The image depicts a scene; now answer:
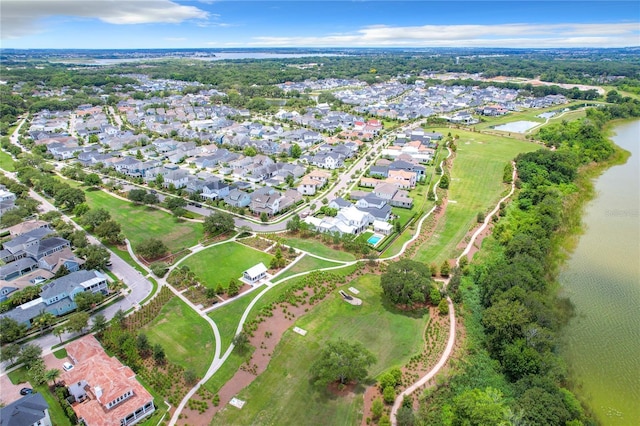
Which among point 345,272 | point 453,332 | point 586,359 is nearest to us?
point 586,359

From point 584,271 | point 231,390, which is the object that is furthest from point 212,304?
point 584,271

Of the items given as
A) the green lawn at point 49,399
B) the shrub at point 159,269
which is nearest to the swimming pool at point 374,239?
the shrub at point 159,269

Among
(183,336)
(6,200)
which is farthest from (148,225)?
(183,336)

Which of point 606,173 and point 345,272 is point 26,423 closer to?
point 345,272

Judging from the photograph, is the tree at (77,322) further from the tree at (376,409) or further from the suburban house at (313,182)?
the suburban house at (313,182)

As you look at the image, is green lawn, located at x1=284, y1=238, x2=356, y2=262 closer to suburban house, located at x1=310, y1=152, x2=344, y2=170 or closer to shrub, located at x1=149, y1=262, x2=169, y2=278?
shrub, located at x1=149, y1=262, x2=169, y2=278

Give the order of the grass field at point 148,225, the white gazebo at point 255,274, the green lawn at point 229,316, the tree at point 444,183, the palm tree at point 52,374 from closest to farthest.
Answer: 1. the palm tree at point 52,374
2. the green lawn at point 229,316
3. the white gazebo at point 255,274
4. the grass field at point 148,225
5. the tree at point 444,183

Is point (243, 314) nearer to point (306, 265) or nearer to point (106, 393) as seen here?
point (306, 265)
